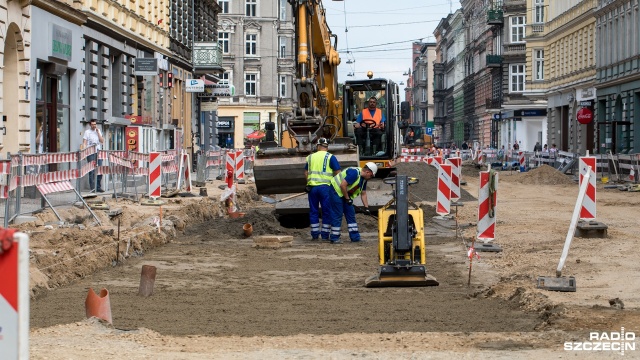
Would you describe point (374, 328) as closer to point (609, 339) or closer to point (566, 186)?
point (609, 339)

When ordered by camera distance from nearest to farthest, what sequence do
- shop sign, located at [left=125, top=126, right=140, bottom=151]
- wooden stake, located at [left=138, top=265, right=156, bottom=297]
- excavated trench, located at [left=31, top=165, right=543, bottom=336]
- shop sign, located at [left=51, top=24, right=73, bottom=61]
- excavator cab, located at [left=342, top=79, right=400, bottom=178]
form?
1. excavated trench, located at [left=31, top=165, right=543, bottom=336]
2. wooden stake, located at [left=138, top=265, right=156, bottom=297]
3. excavator cab, located at [left=342, top=79, right=400, bottom=178]
4. shop sign, located at [left=51, top=24, right=73, bottom=61]
5. shop sign, located at [left=125, top=126, right=140, bottom=151]

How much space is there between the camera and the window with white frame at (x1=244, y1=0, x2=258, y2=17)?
3524 inches

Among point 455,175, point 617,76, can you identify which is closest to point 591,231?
point 455,175

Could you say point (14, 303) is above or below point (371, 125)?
below

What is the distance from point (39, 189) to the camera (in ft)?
56.5

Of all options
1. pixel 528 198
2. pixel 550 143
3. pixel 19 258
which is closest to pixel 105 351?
pixel 19 258

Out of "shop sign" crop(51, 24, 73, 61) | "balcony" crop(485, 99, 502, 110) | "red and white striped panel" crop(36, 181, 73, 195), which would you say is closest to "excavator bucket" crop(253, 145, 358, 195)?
"red and white striped panel" crop(36, 181, 73, 195)

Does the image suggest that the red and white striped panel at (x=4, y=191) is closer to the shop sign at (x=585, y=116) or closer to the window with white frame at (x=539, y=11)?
the shop sign at (x=585, y=116)

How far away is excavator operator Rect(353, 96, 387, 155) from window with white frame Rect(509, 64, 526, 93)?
60750 millimetres

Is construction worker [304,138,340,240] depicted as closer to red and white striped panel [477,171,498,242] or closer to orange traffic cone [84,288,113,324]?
red and white striped panel [477,171,498,242]

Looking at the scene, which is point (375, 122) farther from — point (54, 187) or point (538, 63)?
point (538, 63)

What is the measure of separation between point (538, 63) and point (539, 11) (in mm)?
3619

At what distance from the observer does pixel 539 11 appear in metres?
74.4

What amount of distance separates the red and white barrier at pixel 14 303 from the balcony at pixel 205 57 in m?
50.0
